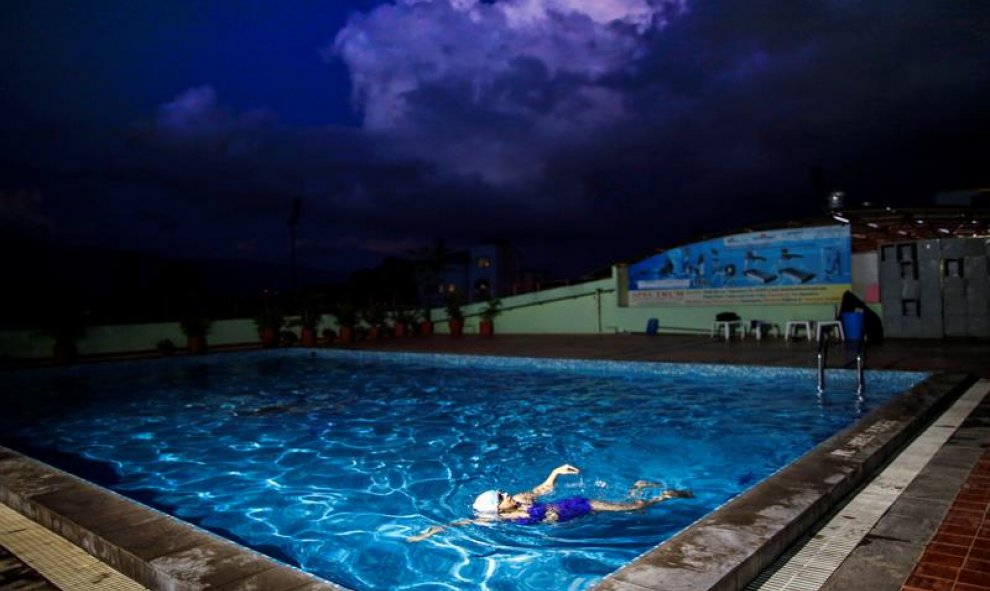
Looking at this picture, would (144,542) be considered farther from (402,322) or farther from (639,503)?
(402,322)

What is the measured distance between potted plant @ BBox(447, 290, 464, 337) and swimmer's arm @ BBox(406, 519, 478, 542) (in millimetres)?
14990

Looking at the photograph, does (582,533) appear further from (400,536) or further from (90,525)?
Answer: (90,525)

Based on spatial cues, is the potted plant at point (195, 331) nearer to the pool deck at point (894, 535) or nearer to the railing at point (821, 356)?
the pool deck at point (894, 535)

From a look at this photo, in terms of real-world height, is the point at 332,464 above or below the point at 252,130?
below

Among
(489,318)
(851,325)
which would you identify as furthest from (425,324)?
(851,325)

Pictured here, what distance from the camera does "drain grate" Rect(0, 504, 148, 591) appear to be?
8.27 feet

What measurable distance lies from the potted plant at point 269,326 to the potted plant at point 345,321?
1788mm

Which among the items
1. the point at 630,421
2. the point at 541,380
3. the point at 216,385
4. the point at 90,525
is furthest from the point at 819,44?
the point at 90,525

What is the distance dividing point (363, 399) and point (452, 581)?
6157 millimetres

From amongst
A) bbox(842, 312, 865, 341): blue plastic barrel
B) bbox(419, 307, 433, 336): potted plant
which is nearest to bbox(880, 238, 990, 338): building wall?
bbox(842, 312, 865, 341): blue plastic barrel

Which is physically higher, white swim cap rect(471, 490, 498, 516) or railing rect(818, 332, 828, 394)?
railing rect(818, 332, 828, 394)

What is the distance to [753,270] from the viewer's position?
1430cm

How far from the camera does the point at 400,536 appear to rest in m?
3.94

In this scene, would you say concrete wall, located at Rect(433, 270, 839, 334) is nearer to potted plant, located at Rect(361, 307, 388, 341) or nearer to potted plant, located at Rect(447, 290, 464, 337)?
potted plant, located at Rect(447, 290, 464, 337)
